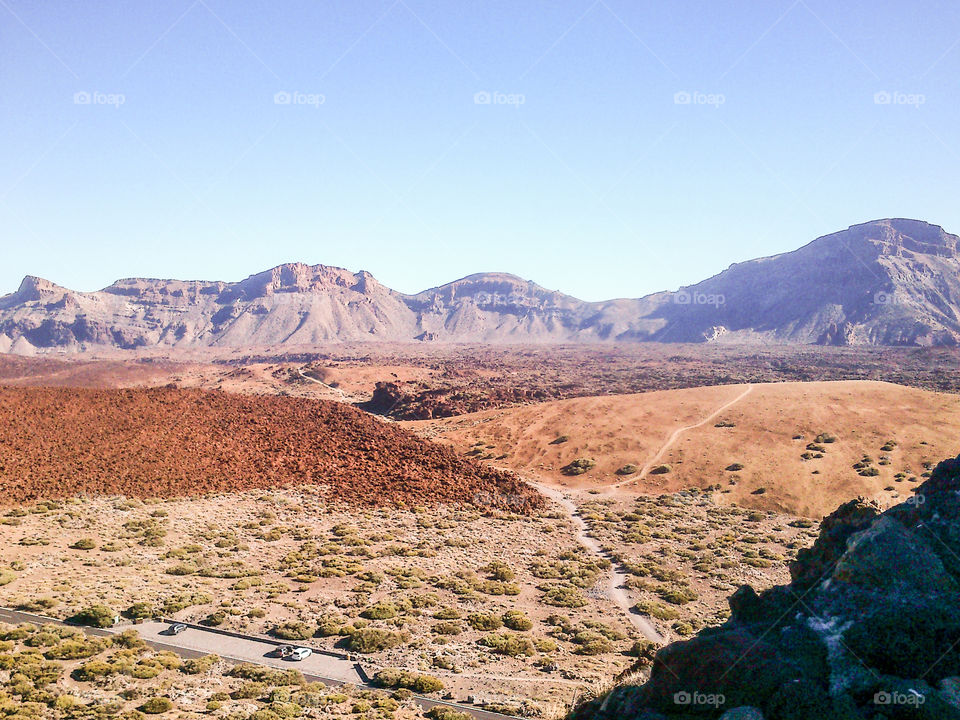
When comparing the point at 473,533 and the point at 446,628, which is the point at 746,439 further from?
the point at 446,628

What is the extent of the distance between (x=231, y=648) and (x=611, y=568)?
2141 cm

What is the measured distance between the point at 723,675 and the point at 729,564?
2664 cm

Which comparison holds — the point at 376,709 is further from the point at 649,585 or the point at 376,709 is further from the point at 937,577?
the point at 649,585

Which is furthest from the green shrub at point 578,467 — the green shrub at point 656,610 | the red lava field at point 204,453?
the green shrub at point 656,610

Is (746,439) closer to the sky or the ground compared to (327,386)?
closer to the ground

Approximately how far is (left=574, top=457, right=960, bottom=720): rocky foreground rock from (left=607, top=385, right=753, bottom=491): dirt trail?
43.4m

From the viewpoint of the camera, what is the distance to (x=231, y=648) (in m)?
23.2

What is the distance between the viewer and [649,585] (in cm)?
3219

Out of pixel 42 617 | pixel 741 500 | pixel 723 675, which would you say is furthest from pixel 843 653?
pixel 741 500

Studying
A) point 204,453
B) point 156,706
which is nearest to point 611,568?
point 156,706

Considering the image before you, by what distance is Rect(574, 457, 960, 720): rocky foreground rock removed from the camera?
10.6 m

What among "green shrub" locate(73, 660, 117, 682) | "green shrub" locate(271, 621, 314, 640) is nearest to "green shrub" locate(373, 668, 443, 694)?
"green shrub" locate(271, 621, 314, 640)

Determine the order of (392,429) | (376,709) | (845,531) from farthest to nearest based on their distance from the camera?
(392,429)
(376,709)
(845,531)

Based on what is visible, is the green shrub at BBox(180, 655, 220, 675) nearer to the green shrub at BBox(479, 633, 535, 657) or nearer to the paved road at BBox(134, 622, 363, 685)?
the paved road at BBox(134, 622, 363, 685)
